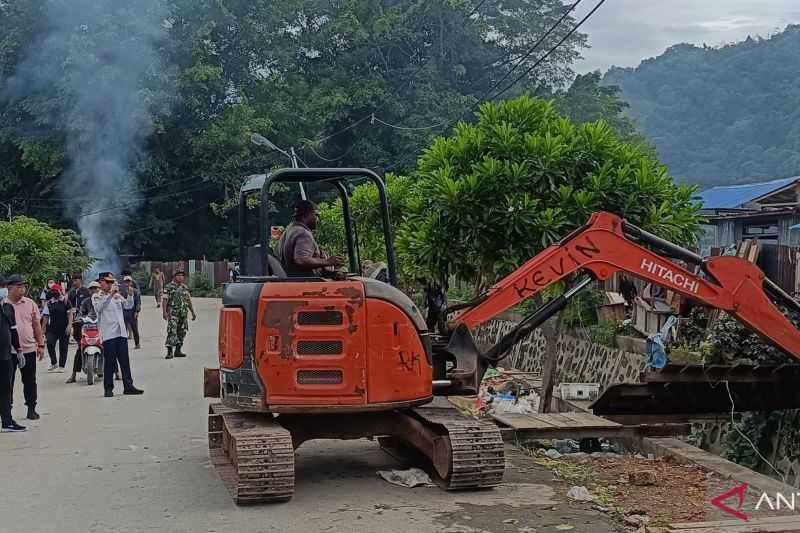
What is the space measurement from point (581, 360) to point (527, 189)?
7.15m

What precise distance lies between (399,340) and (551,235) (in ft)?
10.5

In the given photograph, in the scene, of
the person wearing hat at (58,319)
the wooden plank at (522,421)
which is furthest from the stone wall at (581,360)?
the person wearing hat at (58,319)

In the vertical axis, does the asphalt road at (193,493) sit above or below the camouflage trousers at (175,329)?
below

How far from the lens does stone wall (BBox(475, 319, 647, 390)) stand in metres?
15.6

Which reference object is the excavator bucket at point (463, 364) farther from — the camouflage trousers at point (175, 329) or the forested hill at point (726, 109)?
the forested hill at point (726, 109)

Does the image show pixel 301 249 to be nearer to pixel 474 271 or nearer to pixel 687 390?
pixel 474 271

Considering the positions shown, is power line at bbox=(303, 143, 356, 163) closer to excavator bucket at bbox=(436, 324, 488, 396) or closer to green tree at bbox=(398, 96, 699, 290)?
green tree at bbox=(398, 96, 699, 290)

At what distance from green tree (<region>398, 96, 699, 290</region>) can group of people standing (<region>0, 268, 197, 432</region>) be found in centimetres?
527

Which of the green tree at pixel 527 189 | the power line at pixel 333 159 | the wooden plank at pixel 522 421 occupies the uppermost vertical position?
the power line at pixel 333 159

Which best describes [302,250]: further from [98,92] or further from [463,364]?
[98,92]

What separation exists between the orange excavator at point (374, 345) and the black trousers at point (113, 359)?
6292mm

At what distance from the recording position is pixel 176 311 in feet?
67.6

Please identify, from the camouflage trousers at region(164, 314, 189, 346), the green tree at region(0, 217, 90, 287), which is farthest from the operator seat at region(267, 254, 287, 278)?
the green tree at region(0, 217, 90, 287)

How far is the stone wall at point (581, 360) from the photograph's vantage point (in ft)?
51.2
